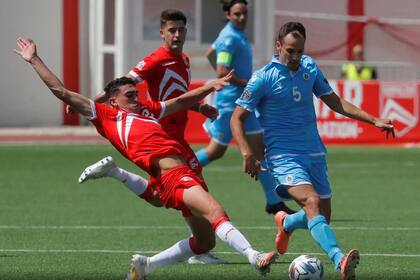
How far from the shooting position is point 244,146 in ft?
34.8

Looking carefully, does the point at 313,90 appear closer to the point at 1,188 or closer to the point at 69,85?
the point at 1,188

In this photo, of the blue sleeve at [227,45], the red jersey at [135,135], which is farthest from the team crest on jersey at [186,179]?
the blue sleeve at [227,45]

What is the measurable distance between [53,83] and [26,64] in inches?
859

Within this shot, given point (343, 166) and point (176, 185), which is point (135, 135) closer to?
point (176, 185)

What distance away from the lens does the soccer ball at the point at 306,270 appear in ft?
31.6

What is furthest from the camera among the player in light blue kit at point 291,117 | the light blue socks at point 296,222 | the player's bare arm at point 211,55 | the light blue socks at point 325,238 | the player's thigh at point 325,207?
the player's bare arm at point 211,55

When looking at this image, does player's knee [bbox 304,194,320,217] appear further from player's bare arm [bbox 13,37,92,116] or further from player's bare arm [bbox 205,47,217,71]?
player's bare arm [bbox 205,47,217,71]

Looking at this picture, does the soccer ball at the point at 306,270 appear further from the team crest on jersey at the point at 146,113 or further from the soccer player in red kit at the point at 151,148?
the team crest on jersey at the point at 146,113

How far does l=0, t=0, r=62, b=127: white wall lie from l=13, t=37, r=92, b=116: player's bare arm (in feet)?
70.4

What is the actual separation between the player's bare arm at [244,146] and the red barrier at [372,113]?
14.1 m

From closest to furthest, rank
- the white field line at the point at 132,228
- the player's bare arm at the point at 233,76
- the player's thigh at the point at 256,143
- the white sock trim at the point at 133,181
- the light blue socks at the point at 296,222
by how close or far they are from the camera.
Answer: the light blue socks at the point at 296,222 → the white sock trim at the point at 133,181 → the white field line at the point at 132,228 → the player's bare arm at the point at 233,76 → the player's thigh at the point at 256,143

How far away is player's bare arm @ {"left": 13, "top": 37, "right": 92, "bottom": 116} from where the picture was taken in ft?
33.3

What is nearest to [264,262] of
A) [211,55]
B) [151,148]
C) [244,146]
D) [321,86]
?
[151,148]

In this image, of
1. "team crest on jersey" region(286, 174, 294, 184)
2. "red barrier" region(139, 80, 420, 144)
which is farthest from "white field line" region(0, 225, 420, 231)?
"red barrier" region(139, 80, 420, 144)
